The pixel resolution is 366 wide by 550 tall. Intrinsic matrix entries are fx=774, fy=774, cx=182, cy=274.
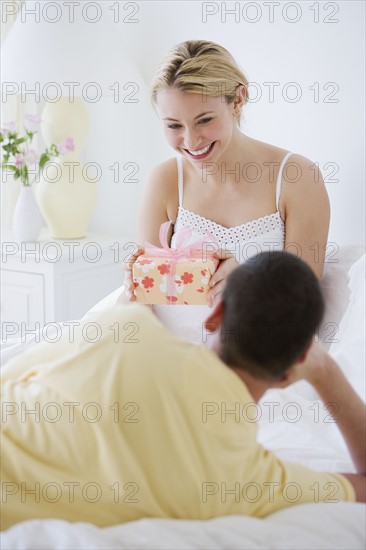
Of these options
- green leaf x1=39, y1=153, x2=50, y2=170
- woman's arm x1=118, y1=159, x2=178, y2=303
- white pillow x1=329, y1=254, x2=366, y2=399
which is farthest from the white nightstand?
white pillow x1=329, y1=254, x2=366, y2=399

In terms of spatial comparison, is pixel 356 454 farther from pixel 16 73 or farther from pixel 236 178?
pixel 16 73

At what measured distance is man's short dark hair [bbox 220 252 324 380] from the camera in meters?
1.04

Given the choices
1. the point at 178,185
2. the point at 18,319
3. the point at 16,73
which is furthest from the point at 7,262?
the point at 178,185

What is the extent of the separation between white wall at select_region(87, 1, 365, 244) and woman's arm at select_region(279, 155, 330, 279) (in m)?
0.26

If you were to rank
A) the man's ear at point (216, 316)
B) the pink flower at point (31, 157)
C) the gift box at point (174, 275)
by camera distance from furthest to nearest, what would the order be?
the pink flower at point (31, 157) < the gift box at point (174, 275) < the man's ear at point (216, 316)

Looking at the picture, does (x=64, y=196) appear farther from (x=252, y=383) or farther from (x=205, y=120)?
(x=252, y=383)

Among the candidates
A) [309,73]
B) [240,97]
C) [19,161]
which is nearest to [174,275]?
[240,97]

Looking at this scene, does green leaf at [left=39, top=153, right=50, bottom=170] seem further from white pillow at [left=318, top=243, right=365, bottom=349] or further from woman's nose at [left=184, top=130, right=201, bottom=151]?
white pillow at [left=318, top=243, right=365, bottom=349]

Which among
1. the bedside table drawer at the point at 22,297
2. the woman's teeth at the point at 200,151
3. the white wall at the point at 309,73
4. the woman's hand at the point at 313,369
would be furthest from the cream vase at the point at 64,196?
the woman's hand at the point at 313,369

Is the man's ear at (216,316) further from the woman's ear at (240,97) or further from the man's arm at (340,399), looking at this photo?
the woman's ear at (240,97)

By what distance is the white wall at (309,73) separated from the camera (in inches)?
85.7

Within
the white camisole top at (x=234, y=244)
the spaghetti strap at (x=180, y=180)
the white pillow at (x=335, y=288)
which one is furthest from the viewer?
the spaghetti strap at (x=180, y=180)

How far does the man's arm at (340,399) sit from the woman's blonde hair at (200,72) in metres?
0.88

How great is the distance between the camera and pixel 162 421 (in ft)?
3.36
